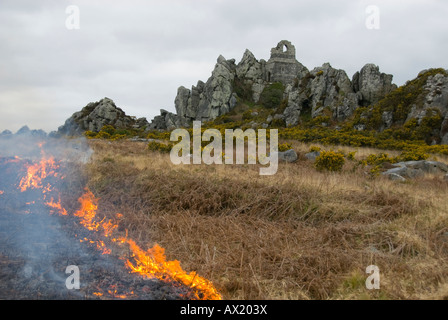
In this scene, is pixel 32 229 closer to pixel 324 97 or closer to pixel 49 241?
pixel 49 241

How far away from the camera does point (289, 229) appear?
21.3ft

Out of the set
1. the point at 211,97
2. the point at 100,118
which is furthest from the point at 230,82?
the point at 100,118

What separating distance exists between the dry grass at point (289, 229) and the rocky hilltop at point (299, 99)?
49.6 ft

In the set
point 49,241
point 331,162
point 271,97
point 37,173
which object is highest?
point 271,97

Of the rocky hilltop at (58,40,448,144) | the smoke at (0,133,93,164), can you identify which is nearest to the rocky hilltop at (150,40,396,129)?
the rocky hilltop at (58,40,448,144)

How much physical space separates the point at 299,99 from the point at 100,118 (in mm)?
24281

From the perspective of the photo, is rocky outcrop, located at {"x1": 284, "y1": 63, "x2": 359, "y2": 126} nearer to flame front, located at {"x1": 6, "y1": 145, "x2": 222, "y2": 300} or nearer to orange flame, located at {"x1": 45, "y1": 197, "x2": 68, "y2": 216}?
flame front, located at {"x1": 6, "y1": 145, "x2": 222, "y2": 300}

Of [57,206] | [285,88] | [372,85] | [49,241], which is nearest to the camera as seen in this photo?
[49,241]

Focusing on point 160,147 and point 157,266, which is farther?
point 160,147

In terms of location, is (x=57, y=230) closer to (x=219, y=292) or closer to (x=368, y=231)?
(x=219, y=292)

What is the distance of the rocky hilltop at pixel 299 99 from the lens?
23109mm

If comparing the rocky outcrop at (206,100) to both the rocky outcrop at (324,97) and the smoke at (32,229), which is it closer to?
the rocky outcrop at (324,97)

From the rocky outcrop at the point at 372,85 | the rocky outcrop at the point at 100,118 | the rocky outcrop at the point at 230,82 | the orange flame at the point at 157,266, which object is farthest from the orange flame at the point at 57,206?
the rocky outcrop at the point at 230,82

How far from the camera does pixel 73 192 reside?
25.2 feet
